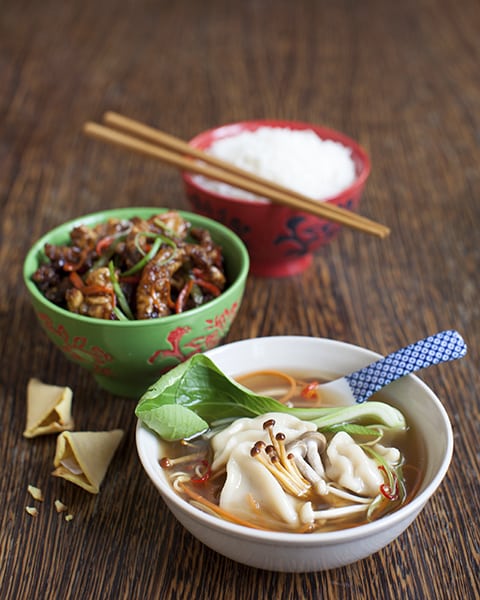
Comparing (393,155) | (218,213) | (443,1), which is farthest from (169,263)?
(443,1)

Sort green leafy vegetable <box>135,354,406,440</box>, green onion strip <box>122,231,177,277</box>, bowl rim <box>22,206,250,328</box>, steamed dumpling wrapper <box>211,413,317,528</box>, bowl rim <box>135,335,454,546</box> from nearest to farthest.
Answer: bowl rim <box>135,335,454,546</box>, steamed dumpling wrapper <box>211,413,317,528</box>, green leafy vegetable <box>135,354,406,440</box>, bowl rim <box>22,206,250,328</box>, green onion strip <box>122,231,177,277</box>

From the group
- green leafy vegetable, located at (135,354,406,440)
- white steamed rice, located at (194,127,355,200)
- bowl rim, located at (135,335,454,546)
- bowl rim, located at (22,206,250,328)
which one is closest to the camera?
bowl rim, located at (135,335,454,546)

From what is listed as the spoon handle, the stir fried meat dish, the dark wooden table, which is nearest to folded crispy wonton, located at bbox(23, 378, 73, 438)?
the dark wooden table

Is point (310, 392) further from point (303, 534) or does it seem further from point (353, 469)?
point (303, 534)

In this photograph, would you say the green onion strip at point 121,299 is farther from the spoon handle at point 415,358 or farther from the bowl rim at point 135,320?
the spoon handle at point 415,358

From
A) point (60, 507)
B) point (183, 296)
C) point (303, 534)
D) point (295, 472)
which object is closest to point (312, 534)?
point (303, 534)

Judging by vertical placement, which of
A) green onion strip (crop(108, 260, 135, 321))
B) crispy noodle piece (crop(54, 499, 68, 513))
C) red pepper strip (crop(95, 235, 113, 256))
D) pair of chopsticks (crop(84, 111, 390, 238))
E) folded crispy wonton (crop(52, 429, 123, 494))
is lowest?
crispy noodle piece (crop(54, 499, 68, 513))

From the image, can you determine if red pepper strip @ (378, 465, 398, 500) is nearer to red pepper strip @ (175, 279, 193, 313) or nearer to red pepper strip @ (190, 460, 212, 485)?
red pepper strip @ (190, 460, 212, 485)

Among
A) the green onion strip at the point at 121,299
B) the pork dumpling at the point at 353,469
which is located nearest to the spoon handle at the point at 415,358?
the pork dumpling at the point at 353,469
